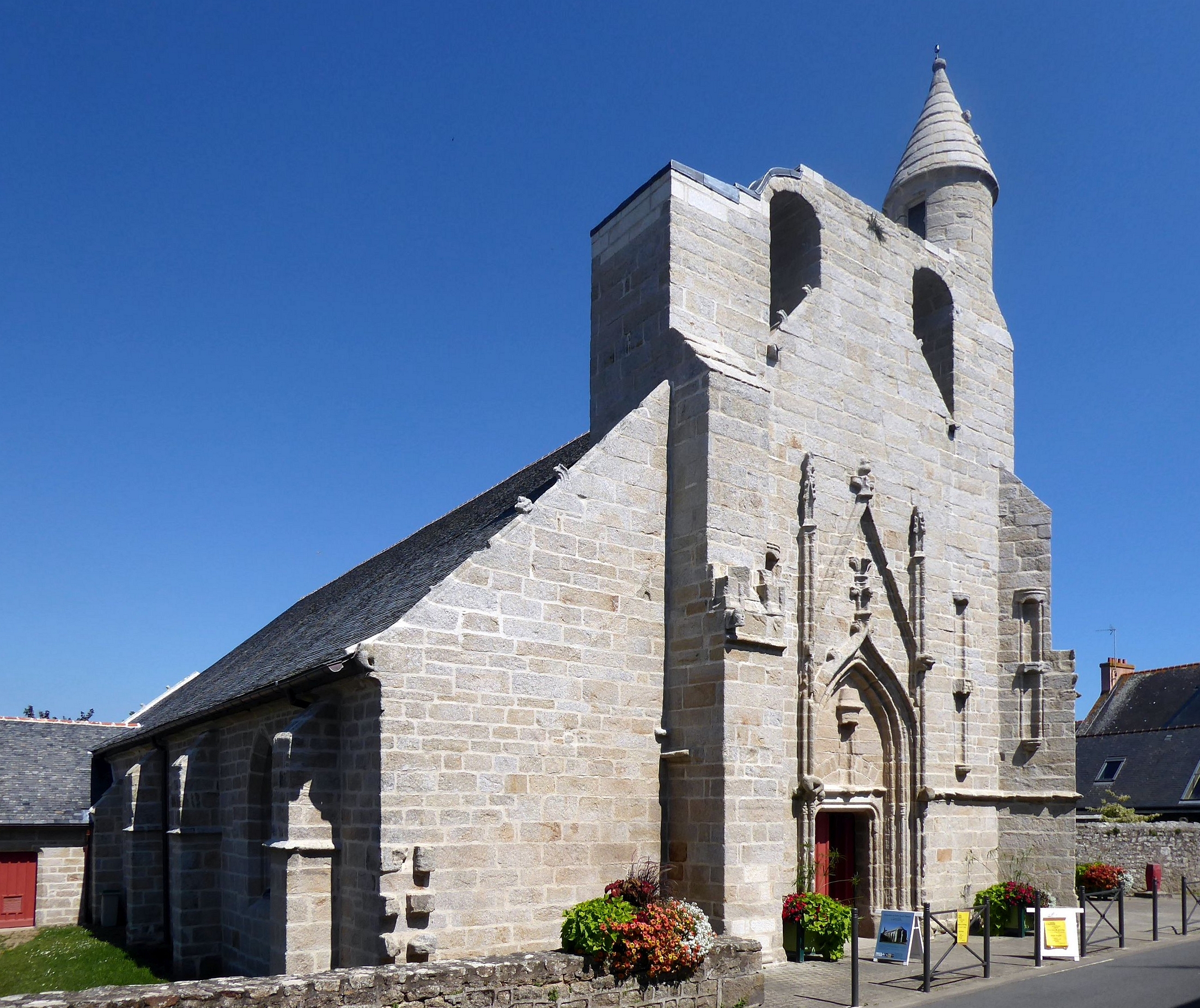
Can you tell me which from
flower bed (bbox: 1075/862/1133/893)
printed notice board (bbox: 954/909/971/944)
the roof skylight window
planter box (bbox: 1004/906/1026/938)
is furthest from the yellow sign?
the roof skylight window

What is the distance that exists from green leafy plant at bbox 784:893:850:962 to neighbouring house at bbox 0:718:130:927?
1312cm

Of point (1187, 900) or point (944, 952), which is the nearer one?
point (944, 952)

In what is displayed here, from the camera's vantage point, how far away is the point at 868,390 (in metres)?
13.9

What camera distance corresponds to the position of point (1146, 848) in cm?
2077

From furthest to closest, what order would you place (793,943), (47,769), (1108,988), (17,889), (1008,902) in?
1. (47,769)
2. (17,889)
3. (1008,902)
4. (793,943)
5. (1108,988)

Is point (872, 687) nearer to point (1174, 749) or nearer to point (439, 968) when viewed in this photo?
point (439, 968)

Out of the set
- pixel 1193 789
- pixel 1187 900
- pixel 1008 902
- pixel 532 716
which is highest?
pixel 532 716

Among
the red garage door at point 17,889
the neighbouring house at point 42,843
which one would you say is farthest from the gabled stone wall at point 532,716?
the red garage door at point 17,889

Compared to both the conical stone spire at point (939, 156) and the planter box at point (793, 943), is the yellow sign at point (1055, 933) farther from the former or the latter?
the conical stone spire at point (939, 156)

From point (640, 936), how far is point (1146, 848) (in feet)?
54.2

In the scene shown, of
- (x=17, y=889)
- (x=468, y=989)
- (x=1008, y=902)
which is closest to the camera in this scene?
(x=468, y=989)

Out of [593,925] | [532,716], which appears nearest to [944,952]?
[593,925]

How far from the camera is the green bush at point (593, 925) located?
846cm

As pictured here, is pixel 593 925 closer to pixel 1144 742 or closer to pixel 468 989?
pixel 468 989
